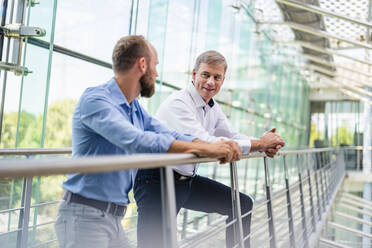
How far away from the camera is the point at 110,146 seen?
1.59 m

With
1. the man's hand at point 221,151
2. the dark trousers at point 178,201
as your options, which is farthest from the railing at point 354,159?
the man's hand at point 221,151

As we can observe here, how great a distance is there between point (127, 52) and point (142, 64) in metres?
0.08

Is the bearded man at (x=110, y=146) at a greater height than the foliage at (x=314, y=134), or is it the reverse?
the foliage at (x=314, y=134)

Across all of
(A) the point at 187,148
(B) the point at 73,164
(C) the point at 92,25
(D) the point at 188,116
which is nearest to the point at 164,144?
(A) the point at 187,148

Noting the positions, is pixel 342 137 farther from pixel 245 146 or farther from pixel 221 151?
pixel 221 151

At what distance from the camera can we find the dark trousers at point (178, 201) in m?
1.92

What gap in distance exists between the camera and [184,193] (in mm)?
2314

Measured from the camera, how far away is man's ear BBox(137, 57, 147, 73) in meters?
1.69

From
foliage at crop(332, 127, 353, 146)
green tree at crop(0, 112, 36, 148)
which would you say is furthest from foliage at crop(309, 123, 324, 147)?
green tree at crop(0, 112, 36, 148)

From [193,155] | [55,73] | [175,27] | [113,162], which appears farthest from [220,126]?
[175,27]

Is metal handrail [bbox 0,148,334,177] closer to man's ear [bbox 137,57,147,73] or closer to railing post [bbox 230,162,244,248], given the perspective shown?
man's ear [bbox 137,57,147,73]

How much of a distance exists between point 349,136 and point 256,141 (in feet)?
76.1

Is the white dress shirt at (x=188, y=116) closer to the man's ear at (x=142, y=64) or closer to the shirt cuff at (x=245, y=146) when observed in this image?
the shirt cuff at (x=245, y=146)

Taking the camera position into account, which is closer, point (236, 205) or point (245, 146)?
point (236, 205)
